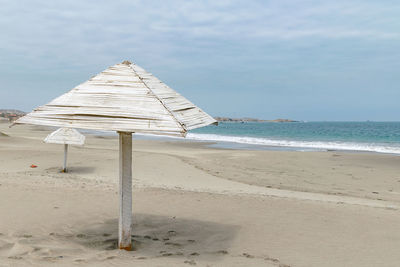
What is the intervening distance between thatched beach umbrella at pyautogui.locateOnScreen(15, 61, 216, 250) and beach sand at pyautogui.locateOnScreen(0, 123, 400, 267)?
0.87 m

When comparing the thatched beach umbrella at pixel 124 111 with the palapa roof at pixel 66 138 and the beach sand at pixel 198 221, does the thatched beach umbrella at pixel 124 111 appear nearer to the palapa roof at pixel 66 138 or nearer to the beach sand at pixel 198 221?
the beach sand at pixel 198 221

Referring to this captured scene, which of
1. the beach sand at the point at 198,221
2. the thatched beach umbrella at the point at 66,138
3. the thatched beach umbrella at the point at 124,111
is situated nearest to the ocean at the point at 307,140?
the beach sand at the point at 198,221

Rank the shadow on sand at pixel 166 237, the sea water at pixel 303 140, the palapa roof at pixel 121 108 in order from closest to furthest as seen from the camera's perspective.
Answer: the palapa roof at pixel 121 108, the shadow on sand at pixel 166 237, the sea water at pixel 303 140

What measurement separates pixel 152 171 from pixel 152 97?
30.1ft

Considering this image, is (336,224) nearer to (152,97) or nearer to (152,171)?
(152,97)

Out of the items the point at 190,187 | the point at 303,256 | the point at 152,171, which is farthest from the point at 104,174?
the point at 303,256

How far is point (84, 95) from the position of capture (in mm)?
4551

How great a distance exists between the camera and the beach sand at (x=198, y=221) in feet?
15.9

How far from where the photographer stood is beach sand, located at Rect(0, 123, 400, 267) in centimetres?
483

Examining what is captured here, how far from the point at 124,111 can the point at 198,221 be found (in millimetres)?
3097

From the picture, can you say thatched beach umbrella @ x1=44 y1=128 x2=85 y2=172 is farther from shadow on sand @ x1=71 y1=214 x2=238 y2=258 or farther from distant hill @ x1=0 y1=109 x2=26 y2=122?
shadow on sand @ x1=71 y1=214 x2=238 y2=258

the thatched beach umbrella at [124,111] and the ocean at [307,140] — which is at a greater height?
the thatched beach umbrella at [124,111]

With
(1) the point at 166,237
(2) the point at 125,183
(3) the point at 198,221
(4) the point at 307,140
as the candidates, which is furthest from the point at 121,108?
(4) the point at 307,140

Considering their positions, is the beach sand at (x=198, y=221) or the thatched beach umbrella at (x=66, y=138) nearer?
the beach sand at (x=198, y=221)
